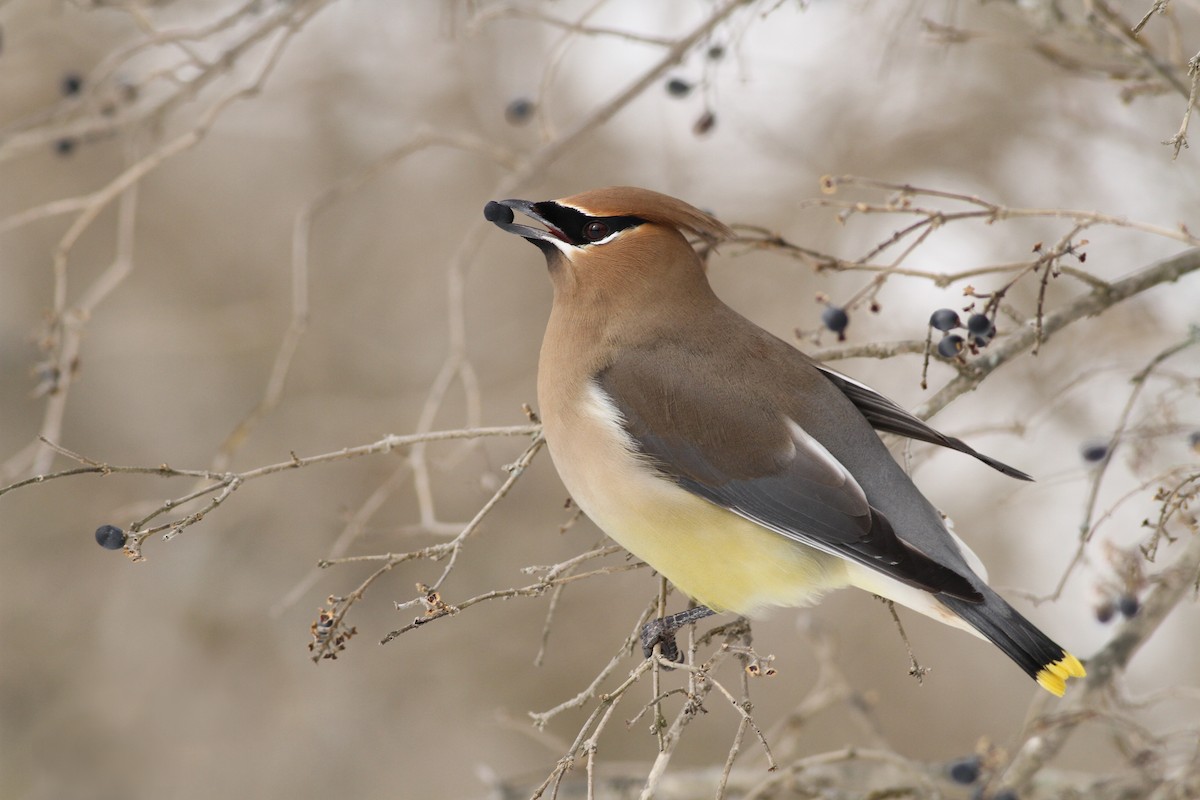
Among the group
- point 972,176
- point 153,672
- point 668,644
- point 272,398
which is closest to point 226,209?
point 153,672

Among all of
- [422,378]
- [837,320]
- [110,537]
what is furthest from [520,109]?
[422,378]

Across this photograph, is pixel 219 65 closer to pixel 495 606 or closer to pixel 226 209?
pixel 495 606

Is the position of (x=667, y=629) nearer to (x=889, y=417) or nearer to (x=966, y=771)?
(x=889, y=417)

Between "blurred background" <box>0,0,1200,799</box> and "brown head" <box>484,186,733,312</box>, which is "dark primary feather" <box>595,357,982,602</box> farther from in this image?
"blurred background" <box>0,0,1200,799</box>

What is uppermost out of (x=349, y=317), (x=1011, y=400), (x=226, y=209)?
(x=226, y=209)

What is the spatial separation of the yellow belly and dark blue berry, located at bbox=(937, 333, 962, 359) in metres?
0.59

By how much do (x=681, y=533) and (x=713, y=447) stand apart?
24 centimetres

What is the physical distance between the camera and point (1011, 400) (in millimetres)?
6617

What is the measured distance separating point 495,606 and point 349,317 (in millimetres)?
2219

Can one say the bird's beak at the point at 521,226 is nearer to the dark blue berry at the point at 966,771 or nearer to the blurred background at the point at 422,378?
the dark blue berry at the point at 966,771

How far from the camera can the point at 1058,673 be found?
3146 mm

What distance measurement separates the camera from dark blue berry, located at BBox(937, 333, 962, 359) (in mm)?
3234

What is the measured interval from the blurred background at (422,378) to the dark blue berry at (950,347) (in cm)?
284

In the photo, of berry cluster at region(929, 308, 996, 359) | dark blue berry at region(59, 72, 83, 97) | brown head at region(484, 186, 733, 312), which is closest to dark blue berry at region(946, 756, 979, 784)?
berry cluster at region(929, 308, 996, 359)
